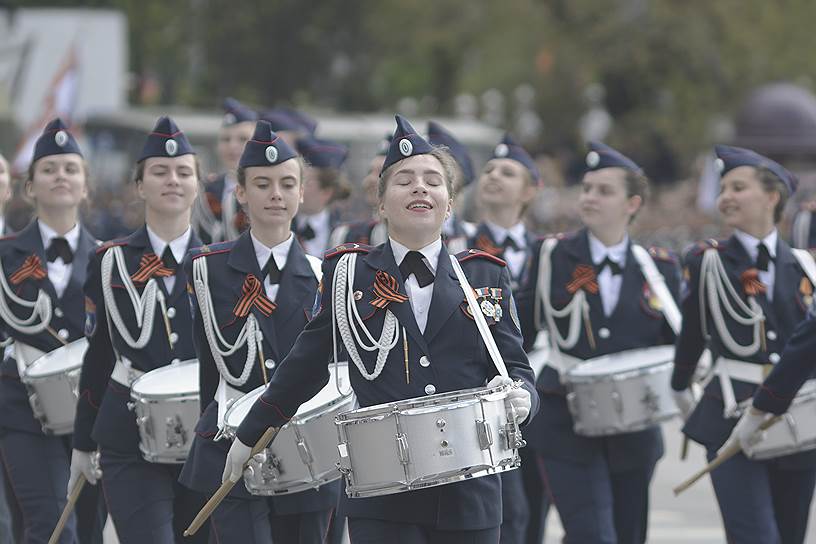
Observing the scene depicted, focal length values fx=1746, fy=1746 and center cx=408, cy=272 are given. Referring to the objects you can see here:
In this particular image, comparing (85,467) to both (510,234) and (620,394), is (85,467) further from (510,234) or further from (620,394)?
(510,234)

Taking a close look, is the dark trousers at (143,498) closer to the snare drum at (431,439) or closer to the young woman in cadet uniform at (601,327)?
the snare drum at (431,439)

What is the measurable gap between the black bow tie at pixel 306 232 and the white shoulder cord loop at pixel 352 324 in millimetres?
5117

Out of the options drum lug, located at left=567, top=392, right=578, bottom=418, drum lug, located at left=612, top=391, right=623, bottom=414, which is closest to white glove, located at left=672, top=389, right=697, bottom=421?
drum lug, located at left=612, top=391, right=623, bottom=414

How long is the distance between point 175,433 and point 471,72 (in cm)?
4369

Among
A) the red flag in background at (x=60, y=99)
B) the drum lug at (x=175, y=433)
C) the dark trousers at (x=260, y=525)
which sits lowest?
the dark trousers at (x=260, y=525)

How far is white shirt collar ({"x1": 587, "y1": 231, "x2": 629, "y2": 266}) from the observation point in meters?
8.34

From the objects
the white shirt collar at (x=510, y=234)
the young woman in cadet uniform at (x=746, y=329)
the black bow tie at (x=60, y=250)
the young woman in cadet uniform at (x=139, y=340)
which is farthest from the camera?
the white shirt collar at (x=510, y=234)

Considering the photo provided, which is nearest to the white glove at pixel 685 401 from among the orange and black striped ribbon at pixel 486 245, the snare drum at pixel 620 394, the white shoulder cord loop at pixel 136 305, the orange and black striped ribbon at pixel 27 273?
the snare drum at pixel 620 394

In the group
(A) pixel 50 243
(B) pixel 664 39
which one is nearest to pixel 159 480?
(A) pixel 50 243

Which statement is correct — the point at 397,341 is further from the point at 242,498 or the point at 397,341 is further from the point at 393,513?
the point at 242,498

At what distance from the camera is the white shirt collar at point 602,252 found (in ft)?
27.3

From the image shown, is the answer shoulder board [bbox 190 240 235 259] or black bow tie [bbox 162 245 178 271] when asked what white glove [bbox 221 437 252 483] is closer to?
shoulder board [bbox 190 240 235 259]

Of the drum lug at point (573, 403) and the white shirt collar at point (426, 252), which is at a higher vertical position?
the white shirt collar at point (426, 252)

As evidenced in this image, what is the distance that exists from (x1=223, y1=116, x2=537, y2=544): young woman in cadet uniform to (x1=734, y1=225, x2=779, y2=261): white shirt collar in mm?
2345
